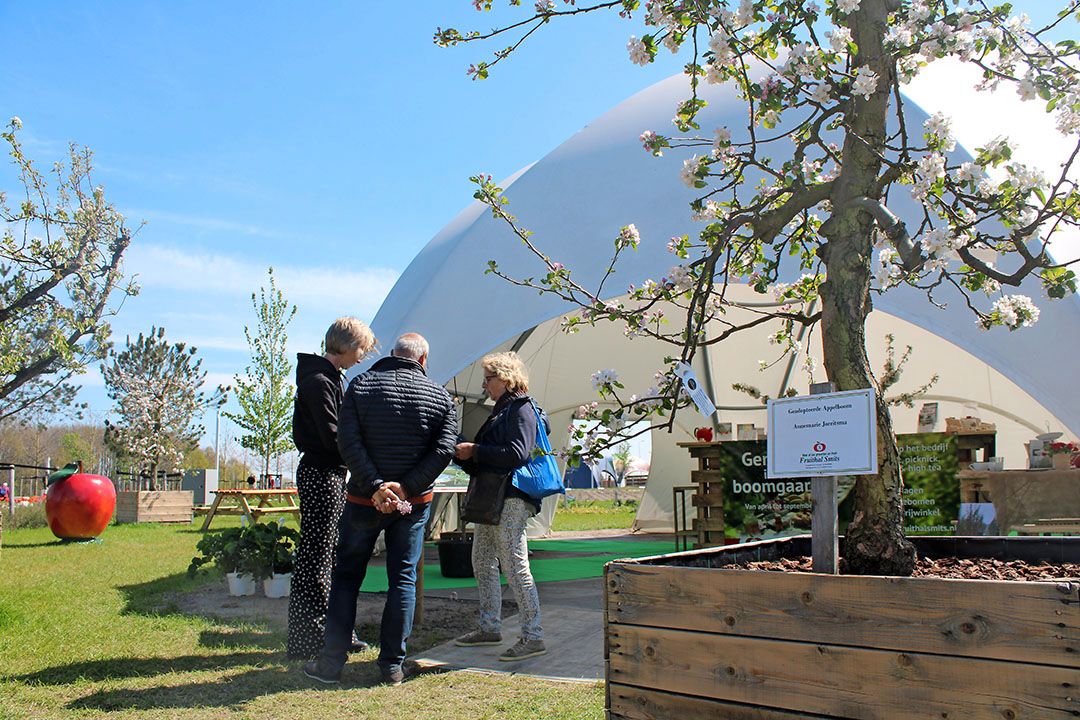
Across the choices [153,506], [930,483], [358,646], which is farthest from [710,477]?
[153,506]

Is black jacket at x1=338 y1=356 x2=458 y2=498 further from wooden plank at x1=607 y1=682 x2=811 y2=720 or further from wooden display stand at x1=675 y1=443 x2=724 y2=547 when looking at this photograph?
wooden display stand at x1=675 y1=443 x2=724 y2=547

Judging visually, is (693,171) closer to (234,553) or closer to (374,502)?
(374,502)

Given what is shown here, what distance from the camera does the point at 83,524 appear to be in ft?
34.9

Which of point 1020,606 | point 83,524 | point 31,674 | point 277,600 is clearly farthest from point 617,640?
point 83,524

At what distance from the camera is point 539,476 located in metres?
4.17

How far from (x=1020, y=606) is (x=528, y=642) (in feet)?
8.42

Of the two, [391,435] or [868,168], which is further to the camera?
[391,435]

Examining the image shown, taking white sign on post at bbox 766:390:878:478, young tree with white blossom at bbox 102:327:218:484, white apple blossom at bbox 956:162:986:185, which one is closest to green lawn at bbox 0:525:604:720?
white sign on post at bbox 766:390:878:478

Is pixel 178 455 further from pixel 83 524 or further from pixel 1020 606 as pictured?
pixel 1020 606

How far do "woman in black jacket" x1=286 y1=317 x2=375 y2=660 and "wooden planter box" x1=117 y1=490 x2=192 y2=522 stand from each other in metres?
12.8

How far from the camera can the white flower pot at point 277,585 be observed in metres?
5.69

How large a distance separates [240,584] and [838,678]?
4685mm

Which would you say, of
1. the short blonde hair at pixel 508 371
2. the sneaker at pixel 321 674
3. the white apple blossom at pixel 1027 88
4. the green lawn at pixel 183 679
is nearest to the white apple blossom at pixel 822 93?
the white apple blossom at pixel 1027 88

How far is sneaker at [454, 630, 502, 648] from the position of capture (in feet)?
14.1
